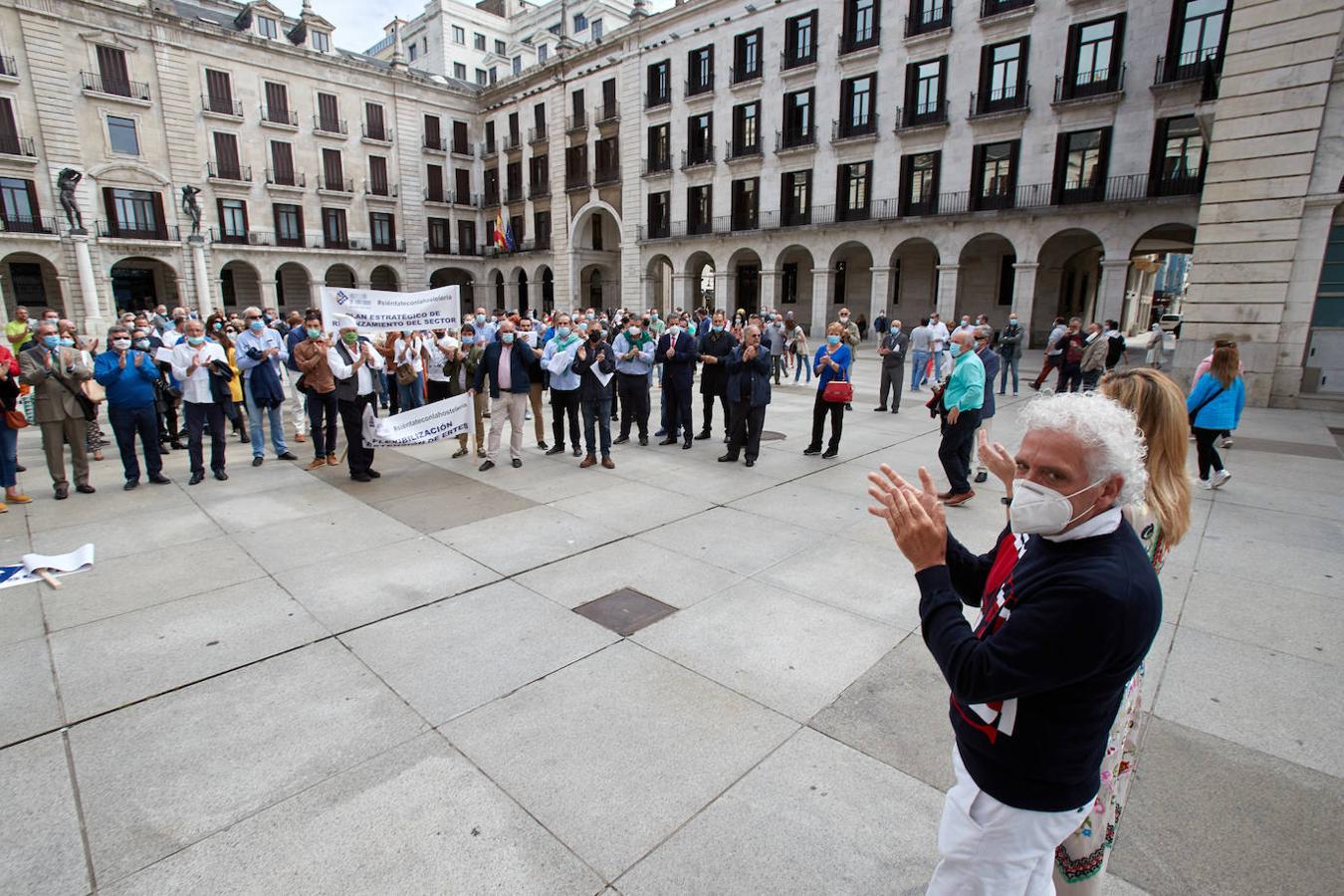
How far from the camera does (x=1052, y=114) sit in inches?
987

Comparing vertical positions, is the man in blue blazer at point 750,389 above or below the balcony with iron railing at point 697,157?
below

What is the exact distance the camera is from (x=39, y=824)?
2.72 meters

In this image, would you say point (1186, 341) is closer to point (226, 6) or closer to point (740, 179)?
point (740, 179)

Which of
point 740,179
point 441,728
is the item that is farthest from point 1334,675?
point 740,179

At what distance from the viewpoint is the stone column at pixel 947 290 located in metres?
28.0

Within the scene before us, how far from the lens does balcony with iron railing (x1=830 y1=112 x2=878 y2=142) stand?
1150 inches

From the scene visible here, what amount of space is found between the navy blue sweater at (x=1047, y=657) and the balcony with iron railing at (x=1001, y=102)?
29.7 meters

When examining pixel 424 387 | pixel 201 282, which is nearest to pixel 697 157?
pixel 201 282

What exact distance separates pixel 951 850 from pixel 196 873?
2.62 metres

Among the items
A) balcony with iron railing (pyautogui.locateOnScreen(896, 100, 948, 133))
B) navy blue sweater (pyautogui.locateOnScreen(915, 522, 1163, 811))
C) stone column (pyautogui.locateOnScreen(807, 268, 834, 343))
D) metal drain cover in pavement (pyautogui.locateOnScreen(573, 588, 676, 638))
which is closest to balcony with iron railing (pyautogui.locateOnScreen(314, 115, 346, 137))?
stone column (pyautogui.locateOnScreen(807, 268, 834, 343))

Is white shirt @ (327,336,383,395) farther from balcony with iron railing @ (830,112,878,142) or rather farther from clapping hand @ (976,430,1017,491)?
balcony with iron railing @ (830,112,878,142)

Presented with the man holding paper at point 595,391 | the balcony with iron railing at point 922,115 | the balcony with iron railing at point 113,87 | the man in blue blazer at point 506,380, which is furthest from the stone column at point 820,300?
the balcony with iron railing at point 113,87

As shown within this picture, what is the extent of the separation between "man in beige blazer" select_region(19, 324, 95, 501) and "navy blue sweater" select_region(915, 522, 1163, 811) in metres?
9.06

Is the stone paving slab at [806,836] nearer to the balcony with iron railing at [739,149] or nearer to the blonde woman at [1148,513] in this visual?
the blonde woman at [1148,513]
